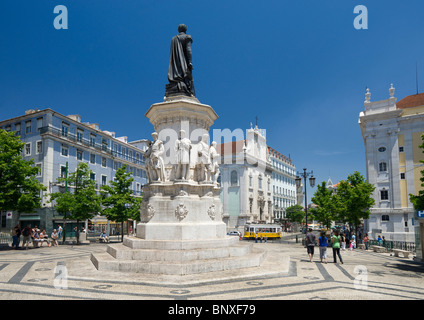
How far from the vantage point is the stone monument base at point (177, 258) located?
8.91 metres

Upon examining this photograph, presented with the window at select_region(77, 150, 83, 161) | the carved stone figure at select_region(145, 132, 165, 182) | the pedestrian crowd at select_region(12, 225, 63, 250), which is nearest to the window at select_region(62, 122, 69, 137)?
the window at select_region(77, 150, 83, 161)

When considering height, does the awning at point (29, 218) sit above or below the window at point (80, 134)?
below

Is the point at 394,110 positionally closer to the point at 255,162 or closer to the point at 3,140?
the point at 255,162

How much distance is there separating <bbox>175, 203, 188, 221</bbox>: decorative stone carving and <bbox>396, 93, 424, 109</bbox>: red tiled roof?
44943 millimetres

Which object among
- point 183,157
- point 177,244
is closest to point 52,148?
point 183,157

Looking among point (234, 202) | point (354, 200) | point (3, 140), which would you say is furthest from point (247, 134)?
point (3, 140)

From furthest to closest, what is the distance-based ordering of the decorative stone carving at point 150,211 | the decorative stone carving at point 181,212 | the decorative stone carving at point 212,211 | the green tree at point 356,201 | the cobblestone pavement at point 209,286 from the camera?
the green tree at point 356,201 < the decorative stone carving at point 212,211 < the decorative stone carving at point 150,211 < the decorative stone carving at point 181,212 < the cobblestone pavement at point 209,286

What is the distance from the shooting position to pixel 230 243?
38.1 feet

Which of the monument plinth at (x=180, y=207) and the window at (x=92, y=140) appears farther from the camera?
the window at (x=92, y=140)

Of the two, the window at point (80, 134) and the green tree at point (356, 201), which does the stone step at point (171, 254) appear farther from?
the window at point (80, 134)

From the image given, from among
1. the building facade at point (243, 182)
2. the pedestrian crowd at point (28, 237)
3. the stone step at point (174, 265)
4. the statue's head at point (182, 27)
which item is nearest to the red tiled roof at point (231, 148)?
the building facade at point (243, 182)

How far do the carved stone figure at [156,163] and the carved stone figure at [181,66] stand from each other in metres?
2.80

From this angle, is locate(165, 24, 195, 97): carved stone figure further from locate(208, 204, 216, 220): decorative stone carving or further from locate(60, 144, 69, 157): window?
locate(60, 144, 69, 157): window
